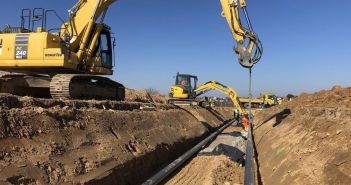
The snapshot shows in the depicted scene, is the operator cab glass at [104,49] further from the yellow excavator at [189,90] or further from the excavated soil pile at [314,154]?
the yellow excavator at [189,90]

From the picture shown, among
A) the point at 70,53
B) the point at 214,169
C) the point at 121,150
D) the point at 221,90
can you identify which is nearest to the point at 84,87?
the point at 70,53

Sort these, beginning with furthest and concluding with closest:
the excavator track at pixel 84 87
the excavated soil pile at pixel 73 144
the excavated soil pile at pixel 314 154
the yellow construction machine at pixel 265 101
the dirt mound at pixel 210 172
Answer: the yellow construction machine at pixel 265 101, the excavator track at pixel 84 87, the dirt mound at pixel 210 172, the excavated soil pile at pixel 314 154, the excavated soil pile at pixel 73 144

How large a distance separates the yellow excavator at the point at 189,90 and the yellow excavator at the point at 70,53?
17858 millimetres

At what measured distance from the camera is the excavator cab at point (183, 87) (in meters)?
34.1

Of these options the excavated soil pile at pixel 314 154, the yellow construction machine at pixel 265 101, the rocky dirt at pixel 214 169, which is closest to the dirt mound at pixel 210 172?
the rocky dirt at pixel 214 169

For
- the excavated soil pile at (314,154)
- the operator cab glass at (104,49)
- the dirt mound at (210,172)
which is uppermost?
the operator cab glass at (104,49)

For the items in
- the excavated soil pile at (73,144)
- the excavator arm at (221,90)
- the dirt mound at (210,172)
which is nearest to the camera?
the excavated soil pile at (73,144)

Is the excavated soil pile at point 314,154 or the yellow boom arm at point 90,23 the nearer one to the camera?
the excavated soil pile at point 314,154

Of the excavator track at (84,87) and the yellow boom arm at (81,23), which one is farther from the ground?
the yellow boom arm at (81,23)

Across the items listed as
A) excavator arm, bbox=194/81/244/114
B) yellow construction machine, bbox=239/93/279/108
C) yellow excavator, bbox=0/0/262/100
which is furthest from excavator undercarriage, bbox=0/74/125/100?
yellow construction machine, bbox=239/93/279/108

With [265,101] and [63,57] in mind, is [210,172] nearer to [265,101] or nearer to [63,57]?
[63,57]

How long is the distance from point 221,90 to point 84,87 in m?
20.8

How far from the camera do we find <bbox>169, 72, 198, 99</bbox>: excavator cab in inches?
1342

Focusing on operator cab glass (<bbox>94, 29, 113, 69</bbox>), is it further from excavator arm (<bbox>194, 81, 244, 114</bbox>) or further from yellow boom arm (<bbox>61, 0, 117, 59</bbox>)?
excavator arm (<bbox>194, 81, 244, 114</bbox>)
